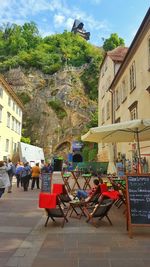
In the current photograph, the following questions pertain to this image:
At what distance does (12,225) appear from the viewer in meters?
7.25

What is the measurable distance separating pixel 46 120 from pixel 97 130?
4939cm

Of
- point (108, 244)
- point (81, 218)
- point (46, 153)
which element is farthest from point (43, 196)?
point (46, 153)

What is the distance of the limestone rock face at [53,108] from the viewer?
183 ft

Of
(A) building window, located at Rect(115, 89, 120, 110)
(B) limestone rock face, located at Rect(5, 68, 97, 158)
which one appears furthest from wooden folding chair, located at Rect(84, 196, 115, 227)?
(B) limestone rock face, located at Rect(5, 68, 97, 158)

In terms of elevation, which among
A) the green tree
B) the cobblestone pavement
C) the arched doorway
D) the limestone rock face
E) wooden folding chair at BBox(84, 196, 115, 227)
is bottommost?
the cobblestone pavement

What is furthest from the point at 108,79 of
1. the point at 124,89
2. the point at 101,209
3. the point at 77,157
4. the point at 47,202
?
the point at 47,202

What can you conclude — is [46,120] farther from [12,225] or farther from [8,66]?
[12,225]

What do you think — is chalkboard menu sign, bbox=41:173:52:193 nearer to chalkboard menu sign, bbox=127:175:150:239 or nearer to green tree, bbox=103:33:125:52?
chalkboard menu sign, bbox=127:175:150:239

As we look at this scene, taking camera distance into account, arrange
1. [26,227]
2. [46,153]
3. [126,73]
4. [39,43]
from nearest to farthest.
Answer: [26,227], [126,73], [46,153], [39,43]

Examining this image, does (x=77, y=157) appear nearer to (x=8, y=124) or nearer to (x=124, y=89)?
(x=8, y=124)

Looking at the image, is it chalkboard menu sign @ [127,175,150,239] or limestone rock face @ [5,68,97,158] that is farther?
limestone rock face @ [5,68,97,158]

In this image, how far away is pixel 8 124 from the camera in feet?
124

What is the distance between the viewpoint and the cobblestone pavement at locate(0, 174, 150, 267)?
15.0 ft

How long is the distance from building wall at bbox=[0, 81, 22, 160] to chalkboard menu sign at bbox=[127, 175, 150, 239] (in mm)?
29781
